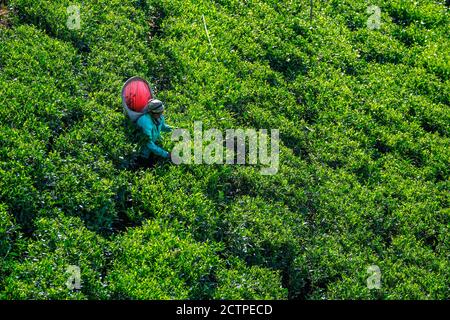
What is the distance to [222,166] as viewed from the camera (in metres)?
10.7

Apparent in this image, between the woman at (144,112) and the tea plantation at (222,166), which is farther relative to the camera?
the woman at (144,112)

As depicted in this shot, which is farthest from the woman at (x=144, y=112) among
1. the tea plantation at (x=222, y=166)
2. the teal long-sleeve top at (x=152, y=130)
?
the tea plantation at (x=222, y=166)

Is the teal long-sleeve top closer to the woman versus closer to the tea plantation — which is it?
the woman

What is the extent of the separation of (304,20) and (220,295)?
6.46 meters

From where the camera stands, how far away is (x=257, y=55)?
509 inches

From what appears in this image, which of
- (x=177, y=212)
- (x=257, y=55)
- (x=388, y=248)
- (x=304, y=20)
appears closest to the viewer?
(x=177, y=212)

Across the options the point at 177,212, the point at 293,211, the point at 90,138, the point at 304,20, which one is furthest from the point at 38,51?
the point at 304,20

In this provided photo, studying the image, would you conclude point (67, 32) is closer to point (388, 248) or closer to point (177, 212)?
point (177, 212)

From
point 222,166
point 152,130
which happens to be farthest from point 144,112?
point 222,166

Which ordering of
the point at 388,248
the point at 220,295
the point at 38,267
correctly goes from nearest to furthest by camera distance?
the point at 38,267, the point at 220,295, the point at 388,248

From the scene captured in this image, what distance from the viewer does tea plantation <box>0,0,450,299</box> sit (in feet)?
30.1

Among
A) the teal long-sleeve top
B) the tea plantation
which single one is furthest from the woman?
the tea plantation

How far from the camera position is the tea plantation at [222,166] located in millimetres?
9164

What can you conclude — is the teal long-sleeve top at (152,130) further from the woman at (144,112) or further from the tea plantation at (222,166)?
Answer: the tea plantation at (222,166)
